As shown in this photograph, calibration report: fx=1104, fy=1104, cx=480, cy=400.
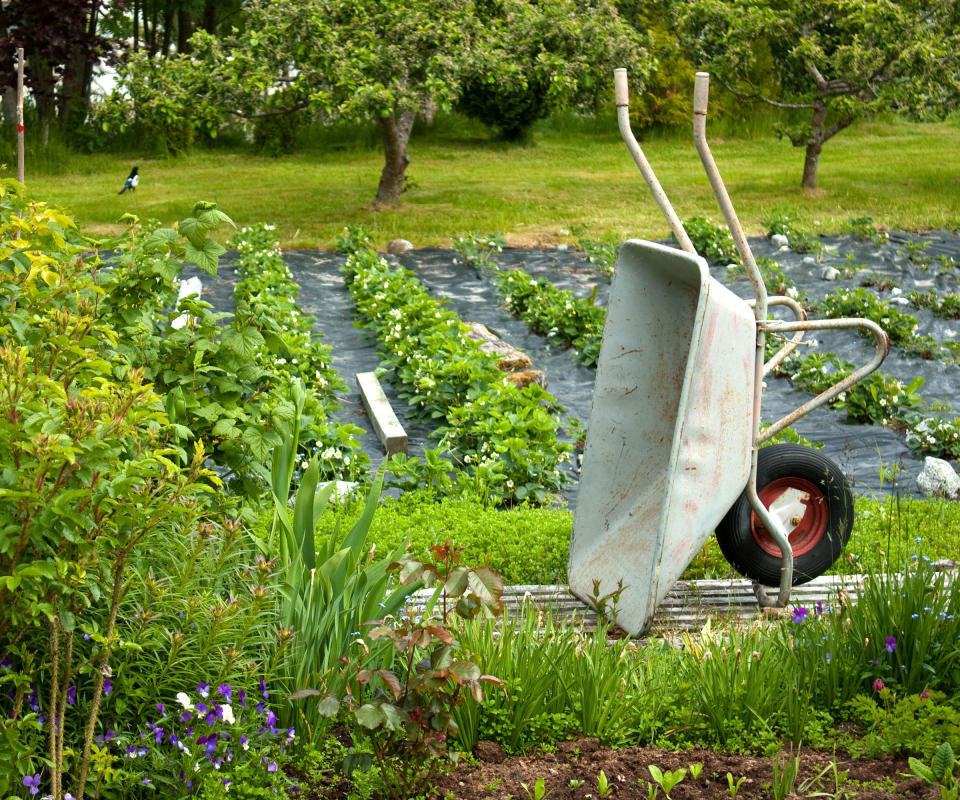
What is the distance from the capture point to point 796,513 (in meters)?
4.25

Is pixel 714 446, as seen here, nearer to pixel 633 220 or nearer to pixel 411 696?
pixel 411 696

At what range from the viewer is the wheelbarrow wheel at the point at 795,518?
162 inches

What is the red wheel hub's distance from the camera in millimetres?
4191

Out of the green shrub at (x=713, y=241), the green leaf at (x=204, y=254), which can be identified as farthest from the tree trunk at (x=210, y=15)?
the green leaf at (x=204, y=254)

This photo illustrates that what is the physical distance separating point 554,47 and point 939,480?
26.7 ft

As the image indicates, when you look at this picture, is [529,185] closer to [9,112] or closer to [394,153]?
[394,153]

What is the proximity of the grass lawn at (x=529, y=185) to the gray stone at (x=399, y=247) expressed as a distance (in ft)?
→ 0.76

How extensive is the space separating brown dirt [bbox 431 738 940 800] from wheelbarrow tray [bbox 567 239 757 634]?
32.6 inches

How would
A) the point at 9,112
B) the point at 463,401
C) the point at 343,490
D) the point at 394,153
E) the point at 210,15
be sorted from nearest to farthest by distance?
the point at 343,490, the point at 463,401, the point at 394,153, the point at 9,112, the point at 210,15

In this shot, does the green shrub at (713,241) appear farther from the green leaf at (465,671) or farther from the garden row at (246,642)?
the green leaf at (465,671)

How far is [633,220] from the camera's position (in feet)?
43.8

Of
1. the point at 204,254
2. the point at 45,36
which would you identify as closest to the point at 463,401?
the point at 204,254

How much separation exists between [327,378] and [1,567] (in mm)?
4632

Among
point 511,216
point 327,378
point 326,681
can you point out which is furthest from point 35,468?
point 511,216
